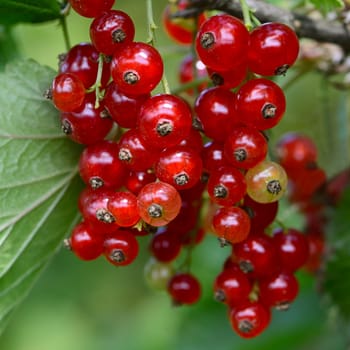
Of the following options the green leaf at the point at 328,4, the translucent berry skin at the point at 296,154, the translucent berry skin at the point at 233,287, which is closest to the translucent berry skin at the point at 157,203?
the translucent berry skin at the point at 233,287

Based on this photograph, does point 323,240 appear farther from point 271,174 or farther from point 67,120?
point 67,120

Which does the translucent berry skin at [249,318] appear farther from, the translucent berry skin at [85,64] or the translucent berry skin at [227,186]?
the translucent berry skin at [85,64]

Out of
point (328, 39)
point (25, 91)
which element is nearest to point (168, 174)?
point (25, 91)

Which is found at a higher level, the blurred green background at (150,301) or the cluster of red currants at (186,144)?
the cluster of red currants at (186,144)

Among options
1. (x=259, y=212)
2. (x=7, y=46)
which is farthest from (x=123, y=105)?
(x=7, y=46)

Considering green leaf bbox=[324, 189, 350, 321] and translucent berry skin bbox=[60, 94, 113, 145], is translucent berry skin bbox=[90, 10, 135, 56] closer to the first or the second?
translucent berry skin bbox=[60, 94, 113, 145]
